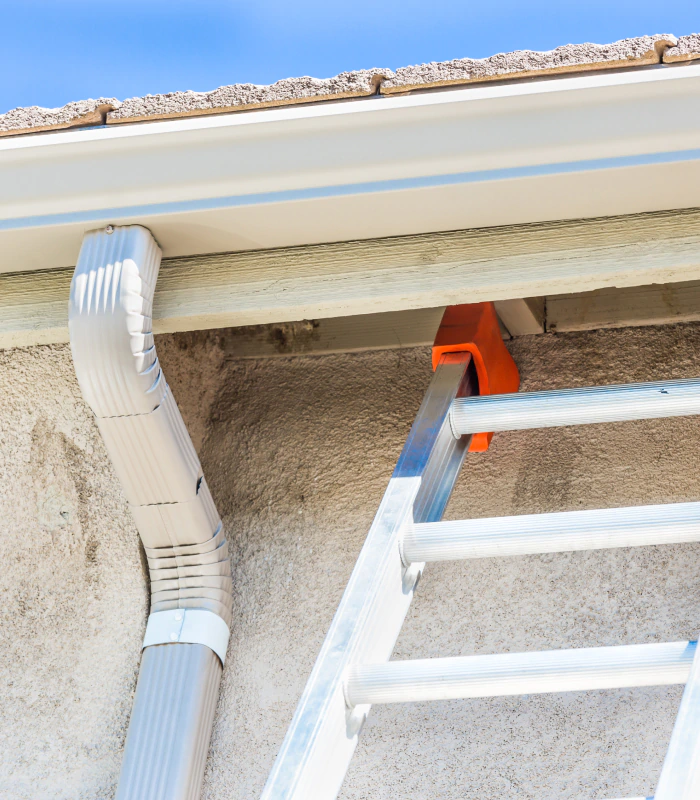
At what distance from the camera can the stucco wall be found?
1554 mm

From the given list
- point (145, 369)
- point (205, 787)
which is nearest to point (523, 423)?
point (145, 369)

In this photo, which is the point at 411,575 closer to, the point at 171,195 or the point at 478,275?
the point at 478,275

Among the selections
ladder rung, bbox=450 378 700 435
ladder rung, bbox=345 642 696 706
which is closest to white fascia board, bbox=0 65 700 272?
ladder rung, bbox=450 378 700 435

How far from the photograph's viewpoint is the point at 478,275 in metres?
1.51

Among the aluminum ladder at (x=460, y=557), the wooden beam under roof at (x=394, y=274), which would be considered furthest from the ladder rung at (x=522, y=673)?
the wooden beam under roof at (x=394, y=274)

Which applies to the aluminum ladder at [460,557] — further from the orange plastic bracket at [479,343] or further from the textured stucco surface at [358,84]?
the textured stucco surface at [358,84]

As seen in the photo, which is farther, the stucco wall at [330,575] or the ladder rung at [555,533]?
the stucco wall at [330,575]

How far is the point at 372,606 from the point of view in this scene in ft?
4.11

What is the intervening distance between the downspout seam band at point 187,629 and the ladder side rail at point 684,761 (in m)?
0.93

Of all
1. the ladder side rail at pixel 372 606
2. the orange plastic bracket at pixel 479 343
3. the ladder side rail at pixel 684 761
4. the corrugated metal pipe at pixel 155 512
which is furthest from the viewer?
the orange plastic bracket at pixel 479 343

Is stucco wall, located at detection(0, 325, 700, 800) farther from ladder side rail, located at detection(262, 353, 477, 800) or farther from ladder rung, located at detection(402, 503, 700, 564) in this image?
ladder rung, located at detection(402, 503, 700, 564)

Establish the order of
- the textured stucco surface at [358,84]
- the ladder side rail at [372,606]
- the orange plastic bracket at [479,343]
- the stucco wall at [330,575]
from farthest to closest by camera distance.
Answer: the orange plastic bracket at [479,343] → the stucco wall at [330,575] → the textured stucco surface at [358,84] → the ladder side rail at [372,606]

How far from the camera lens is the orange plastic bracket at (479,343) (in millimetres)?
1724

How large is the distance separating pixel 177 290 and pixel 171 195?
24cm
